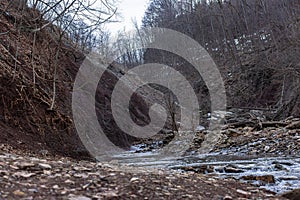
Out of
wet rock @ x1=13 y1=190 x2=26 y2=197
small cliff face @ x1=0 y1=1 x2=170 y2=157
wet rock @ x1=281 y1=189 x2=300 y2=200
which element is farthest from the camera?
small cliff face @ x1=0 y1=1 x2=170 y2=157

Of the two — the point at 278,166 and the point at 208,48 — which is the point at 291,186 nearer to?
the point at 278,166

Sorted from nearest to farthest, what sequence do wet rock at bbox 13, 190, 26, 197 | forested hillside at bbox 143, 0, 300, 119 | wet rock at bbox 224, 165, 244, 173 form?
wet rock at bbox 13, 190, 26, 197 → wet rock at bbox 224, 165, 244, 173 → forested hillside at bbox 143, 0, 300, 119

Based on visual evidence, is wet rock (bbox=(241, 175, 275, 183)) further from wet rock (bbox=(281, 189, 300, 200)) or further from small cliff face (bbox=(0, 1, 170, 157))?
small cliff face (bbox=(0, 1, 170, 157))

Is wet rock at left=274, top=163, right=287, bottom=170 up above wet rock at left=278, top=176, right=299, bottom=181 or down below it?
above

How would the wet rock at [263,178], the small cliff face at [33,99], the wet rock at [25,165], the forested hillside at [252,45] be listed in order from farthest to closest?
the forested hillside at [252,45]
the small cliff face at [33,99]
the wet rock at [263,178]
the wet rock at [25,165]

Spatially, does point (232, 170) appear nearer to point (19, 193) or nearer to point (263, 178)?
point (263, 178)

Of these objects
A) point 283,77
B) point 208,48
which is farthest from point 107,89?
point 208,48

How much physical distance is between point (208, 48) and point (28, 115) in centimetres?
2626

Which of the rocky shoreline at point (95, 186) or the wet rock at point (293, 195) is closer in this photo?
the rocky shoreline at point (95, 186)

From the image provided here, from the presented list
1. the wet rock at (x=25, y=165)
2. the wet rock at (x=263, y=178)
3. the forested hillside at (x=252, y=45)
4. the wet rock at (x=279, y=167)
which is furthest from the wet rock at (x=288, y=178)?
the forested hillside at (x=252, y=45)

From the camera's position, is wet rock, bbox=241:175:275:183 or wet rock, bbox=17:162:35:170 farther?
wet rock, bbox=241:175:275:183

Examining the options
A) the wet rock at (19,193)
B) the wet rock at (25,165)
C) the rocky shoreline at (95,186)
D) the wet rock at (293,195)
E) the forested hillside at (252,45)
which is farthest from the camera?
the forested hillside at (252,45)

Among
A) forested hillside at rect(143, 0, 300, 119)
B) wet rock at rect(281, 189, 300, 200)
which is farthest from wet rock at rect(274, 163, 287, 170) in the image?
forested hillside at rect(143, 0, 300, 119)

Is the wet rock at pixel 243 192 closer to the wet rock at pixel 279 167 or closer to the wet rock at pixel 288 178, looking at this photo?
the wet rock at pixel 288 178
